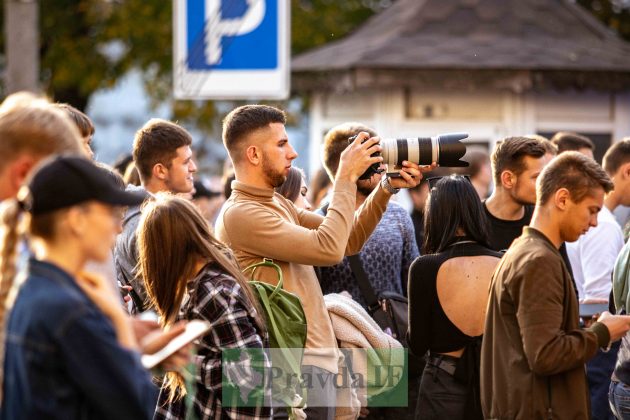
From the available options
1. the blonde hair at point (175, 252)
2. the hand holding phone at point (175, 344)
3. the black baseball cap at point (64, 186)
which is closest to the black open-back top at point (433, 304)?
the blonde hair at point (175, 252)

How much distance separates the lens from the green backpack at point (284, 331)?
4992 millimetres

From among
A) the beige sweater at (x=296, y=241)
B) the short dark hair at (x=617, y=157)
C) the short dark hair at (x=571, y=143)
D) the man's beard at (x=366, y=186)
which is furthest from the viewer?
the short dark hair at (x=571, y=143)

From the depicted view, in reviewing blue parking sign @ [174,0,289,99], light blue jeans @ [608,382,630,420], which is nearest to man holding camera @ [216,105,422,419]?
light blue jeans @ [608,382,630,420]

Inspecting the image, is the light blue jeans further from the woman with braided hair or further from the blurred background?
the blurred background

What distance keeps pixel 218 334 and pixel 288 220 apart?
40.1 inches

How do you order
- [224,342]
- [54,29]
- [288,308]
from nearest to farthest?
[224,342]
[288,308]
[54,29]

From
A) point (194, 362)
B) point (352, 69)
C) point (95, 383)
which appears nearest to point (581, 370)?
point (194, 362)

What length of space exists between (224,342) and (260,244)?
0.74 m

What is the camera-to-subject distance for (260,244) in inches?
207

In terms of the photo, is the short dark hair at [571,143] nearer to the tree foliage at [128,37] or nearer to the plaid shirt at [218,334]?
the plaid shirt at [218,334]

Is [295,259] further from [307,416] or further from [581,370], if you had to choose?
[581,370]

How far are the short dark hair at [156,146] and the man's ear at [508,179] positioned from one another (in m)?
1.77

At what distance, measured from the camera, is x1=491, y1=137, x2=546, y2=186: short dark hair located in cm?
669

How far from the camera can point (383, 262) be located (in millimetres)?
6453
